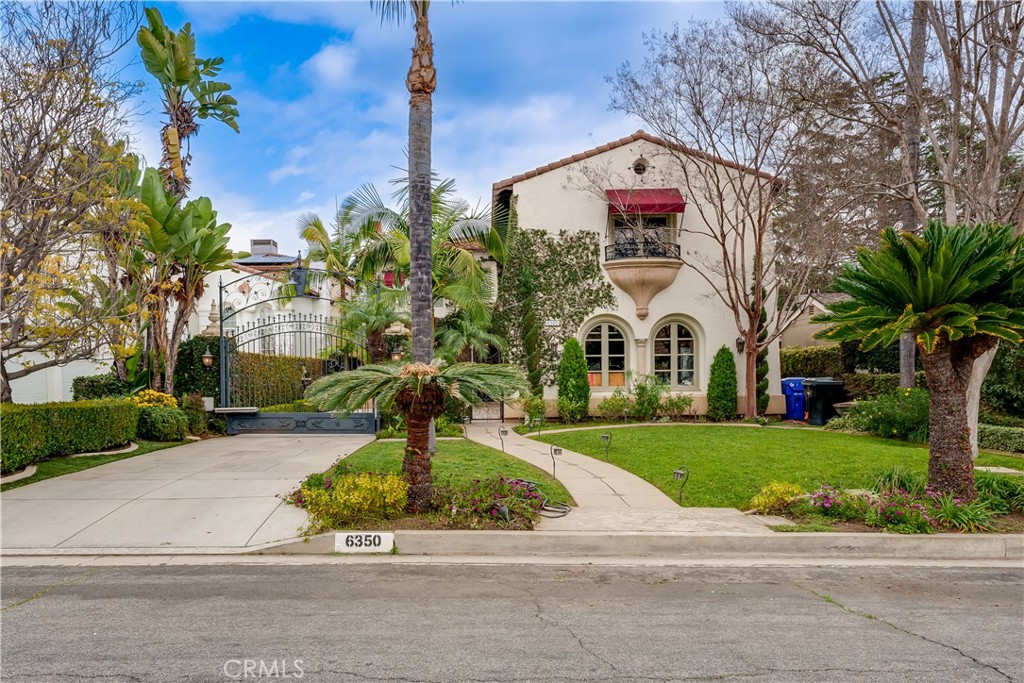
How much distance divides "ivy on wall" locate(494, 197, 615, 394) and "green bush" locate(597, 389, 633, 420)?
167 cm

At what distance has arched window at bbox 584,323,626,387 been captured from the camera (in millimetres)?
19281

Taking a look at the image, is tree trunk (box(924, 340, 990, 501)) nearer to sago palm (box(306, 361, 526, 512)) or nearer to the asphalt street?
the asphalt street

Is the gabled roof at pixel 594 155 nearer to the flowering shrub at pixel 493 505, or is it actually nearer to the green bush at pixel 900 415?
the green bush at pixel 900 415

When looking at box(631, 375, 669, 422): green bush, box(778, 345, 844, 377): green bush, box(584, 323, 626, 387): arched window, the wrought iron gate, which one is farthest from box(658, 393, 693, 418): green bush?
the wrought iron gate

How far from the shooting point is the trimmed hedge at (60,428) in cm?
982

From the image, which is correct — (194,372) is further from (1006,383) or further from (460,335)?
(1006,383)

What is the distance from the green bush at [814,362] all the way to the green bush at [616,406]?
663 centimetres

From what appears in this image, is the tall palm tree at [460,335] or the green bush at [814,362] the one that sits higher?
the tall palm tree at [460,335]

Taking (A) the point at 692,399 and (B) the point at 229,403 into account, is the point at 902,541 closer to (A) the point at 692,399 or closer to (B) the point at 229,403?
(A) the point at 692,399

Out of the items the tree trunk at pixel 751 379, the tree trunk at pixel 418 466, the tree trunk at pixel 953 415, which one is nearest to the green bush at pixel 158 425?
the tree trunk at pixel 418 466

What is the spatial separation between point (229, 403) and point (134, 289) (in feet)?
13.3

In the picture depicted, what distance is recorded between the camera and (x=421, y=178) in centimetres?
955

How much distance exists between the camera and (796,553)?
6801mm

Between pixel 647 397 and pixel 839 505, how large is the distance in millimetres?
10398
